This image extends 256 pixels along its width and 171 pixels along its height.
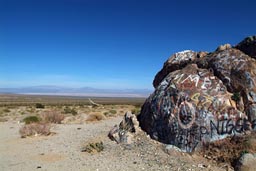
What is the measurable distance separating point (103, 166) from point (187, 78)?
17.8 ft

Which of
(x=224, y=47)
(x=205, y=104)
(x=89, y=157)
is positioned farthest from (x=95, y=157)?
(x=224, y=47)

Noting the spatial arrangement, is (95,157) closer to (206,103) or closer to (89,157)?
(89,157)

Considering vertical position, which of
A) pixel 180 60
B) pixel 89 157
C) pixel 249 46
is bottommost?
pixel 89 157

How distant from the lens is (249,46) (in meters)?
13.6

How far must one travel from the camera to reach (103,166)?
10.9 meters

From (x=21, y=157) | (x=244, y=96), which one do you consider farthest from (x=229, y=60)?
(x=21, y=157)

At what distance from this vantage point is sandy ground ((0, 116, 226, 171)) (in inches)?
426

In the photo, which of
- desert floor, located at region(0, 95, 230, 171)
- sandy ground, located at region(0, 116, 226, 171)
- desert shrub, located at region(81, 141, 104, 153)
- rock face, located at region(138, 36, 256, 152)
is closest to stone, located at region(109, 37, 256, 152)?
rock face, located at region(138, 36, 256, 152)

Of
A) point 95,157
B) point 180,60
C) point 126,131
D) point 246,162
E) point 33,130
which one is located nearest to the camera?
point 246,162

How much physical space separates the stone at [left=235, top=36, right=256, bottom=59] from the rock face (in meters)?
0.35

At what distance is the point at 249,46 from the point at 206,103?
3807 millimetres

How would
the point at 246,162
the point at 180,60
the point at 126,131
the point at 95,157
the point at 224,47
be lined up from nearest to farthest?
1. the point at 246,162
2. the point at 95,157
3. the point at 126,131
4. the point at 224,47
5. the point at 180,60

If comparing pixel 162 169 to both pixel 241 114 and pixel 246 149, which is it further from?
pixel 241 114

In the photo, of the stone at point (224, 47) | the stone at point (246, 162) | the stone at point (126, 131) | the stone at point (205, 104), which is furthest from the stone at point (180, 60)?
the stone at point (246, 162)
